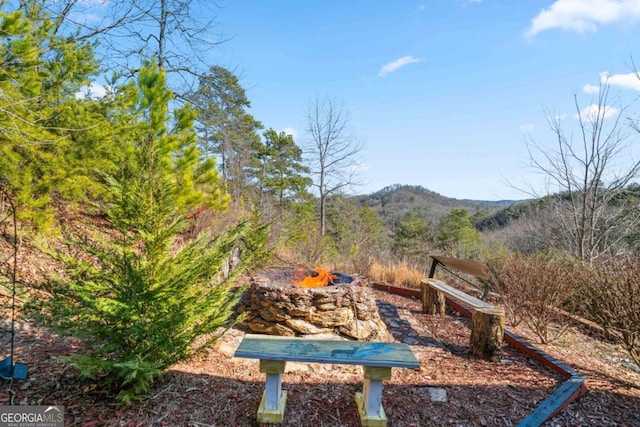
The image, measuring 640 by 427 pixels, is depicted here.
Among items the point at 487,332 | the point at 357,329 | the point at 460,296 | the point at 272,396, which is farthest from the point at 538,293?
the point at 272,396

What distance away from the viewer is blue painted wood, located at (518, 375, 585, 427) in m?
2.22

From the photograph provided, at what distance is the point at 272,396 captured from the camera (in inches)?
85.7

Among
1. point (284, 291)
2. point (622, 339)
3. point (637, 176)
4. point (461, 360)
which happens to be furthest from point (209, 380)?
point (637, 176)

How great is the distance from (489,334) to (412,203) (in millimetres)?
37469

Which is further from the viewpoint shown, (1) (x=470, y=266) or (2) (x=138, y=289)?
(1) (x=470, y=266)

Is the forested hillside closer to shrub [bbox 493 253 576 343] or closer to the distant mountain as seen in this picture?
the distant mountain

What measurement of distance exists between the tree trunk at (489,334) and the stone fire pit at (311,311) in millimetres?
1095

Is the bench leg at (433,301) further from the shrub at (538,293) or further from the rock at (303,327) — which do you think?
the rock at (303,327)

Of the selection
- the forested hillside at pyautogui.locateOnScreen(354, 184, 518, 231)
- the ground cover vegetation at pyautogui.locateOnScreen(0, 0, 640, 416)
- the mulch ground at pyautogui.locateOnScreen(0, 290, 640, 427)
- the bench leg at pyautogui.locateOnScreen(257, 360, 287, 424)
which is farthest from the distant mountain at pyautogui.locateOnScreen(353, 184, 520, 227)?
the bench leg at pyautogui.locateOnScreen(257, 360, 287, 424)

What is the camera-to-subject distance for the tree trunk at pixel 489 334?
3.29 meters

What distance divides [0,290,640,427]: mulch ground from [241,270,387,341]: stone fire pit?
0.47 m

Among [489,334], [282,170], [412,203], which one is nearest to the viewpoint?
[489,334]

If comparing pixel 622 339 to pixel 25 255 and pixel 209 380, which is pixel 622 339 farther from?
pixel 25 255

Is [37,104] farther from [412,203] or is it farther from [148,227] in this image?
[412,203]
